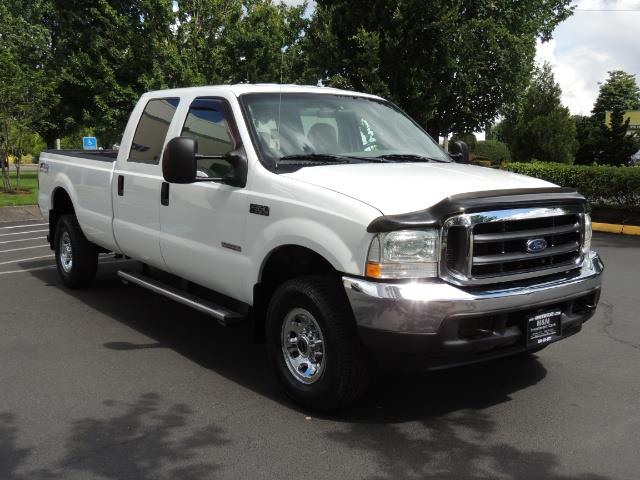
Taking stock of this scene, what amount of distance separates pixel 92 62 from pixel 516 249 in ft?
82.1

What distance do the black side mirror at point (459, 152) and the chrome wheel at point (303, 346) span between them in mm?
2433

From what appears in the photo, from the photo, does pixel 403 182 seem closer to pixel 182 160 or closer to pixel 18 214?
pixel 182 160

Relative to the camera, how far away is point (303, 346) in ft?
14.0

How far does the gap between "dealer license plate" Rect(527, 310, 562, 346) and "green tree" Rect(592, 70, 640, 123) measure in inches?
2459

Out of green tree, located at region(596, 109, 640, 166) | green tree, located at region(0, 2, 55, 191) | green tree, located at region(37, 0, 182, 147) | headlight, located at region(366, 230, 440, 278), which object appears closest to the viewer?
headlight, located at region(366, 230, 440, 278)

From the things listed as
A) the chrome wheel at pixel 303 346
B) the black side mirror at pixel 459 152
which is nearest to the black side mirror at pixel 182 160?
the chrome wheel at pixel 303 346

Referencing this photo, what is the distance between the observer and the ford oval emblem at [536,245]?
4023 millimetres

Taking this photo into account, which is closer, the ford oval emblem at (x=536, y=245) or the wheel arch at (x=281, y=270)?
the ford oval emblem at (x=536, y=245)

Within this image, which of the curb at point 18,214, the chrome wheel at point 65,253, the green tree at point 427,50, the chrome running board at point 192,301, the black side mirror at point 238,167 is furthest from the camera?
the green tree at point 427,50

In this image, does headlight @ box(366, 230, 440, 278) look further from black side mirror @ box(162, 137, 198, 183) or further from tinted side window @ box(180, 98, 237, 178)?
tinted side window @ box(180, 98, 237, 178)

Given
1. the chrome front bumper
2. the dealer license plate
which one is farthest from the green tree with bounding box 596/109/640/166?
the chrome front bumper

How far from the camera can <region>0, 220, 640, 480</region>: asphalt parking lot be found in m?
3.52

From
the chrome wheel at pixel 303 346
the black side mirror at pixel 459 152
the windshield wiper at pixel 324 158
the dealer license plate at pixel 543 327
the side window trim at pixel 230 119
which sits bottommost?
the chrome wheel at pixel 303 346

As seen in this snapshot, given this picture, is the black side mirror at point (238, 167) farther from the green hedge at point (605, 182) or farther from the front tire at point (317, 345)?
the green hedge at point (605, 182)
